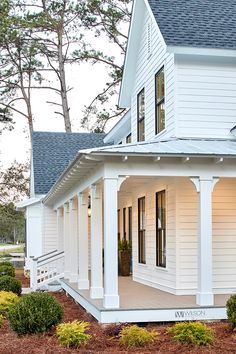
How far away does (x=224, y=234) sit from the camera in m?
11.6

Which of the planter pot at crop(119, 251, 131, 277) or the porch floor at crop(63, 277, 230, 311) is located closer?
the porch floor at crop(63, 277, 230, 311)

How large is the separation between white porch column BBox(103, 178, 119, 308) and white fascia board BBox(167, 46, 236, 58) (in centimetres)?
350

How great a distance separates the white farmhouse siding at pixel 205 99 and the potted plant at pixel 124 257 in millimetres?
6618

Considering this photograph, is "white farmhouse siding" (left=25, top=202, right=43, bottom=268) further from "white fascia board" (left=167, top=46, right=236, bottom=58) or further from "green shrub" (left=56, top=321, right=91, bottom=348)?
"green shrub" (left=56, top=321, right=91, bottom=348)

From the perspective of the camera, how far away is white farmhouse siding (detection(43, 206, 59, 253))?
22.3m

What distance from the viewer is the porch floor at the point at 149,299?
379 inches

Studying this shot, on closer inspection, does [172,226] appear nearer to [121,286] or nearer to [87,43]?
[121,286]

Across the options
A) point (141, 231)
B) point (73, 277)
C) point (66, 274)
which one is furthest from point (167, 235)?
point (66, 274)

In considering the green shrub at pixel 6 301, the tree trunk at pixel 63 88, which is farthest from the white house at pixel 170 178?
the tree trunk at pixel 63 88

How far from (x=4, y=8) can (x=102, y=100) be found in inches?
297

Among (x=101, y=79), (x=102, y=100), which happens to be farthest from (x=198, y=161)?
(x=101, y=79)

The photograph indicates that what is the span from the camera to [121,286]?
13.4 metres

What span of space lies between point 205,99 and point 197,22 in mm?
1964

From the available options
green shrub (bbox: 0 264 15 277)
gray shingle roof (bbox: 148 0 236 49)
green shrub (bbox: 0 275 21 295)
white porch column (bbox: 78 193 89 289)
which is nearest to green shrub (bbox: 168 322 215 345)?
white porch column (bbox: 78 193 89 289)
